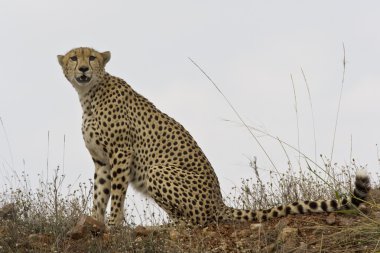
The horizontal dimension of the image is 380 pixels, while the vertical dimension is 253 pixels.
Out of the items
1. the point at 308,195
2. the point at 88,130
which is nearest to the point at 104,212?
the point at 88,130

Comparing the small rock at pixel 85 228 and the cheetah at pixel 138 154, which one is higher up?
the cheetah at pixel 138 154

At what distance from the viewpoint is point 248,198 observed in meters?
5.71

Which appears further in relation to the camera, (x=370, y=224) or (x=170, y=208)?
(x=170, y=208)

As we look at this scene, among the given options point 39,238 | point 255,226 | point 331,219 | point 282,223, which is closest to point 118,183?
point 39,238

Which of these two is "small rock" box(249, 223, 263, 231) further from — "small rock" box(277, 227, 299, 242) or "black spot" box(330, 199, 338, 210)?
"black spot" box(330, 199, 338, 210)

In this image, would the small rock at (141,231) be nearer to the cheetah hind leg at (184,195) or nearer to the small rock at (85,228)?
the small rock at (85,228)

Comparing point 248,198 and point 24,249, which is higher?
point 248,198

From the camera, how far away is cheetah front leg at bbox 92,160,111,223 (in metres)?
5.57

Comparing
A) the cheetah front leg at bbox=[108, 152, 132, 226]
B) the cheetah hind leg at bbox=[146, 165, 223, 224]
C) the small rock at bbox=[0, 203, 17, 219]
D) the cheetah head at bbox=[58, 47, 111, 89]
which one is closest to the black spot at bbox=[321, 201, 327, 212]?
the cheetah hind leg at bbox=[146, 165, 223, 224]

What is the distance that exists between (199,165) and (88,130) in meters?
0.93

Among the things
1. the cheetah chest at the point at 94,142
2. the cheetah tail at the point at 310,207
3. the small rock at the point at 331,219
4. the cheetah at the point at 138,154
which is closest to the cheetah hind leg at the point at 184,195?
the cheetah at the point at 138,154

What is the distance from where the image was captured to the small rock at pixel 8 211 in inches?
216

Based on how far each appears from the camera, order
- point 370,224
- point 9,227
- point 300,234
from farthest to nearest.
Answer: point 9,227 < point 300,234 < point 370,224

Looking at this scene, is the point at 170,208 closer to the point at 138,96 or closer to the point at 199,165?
the point at 199,165
